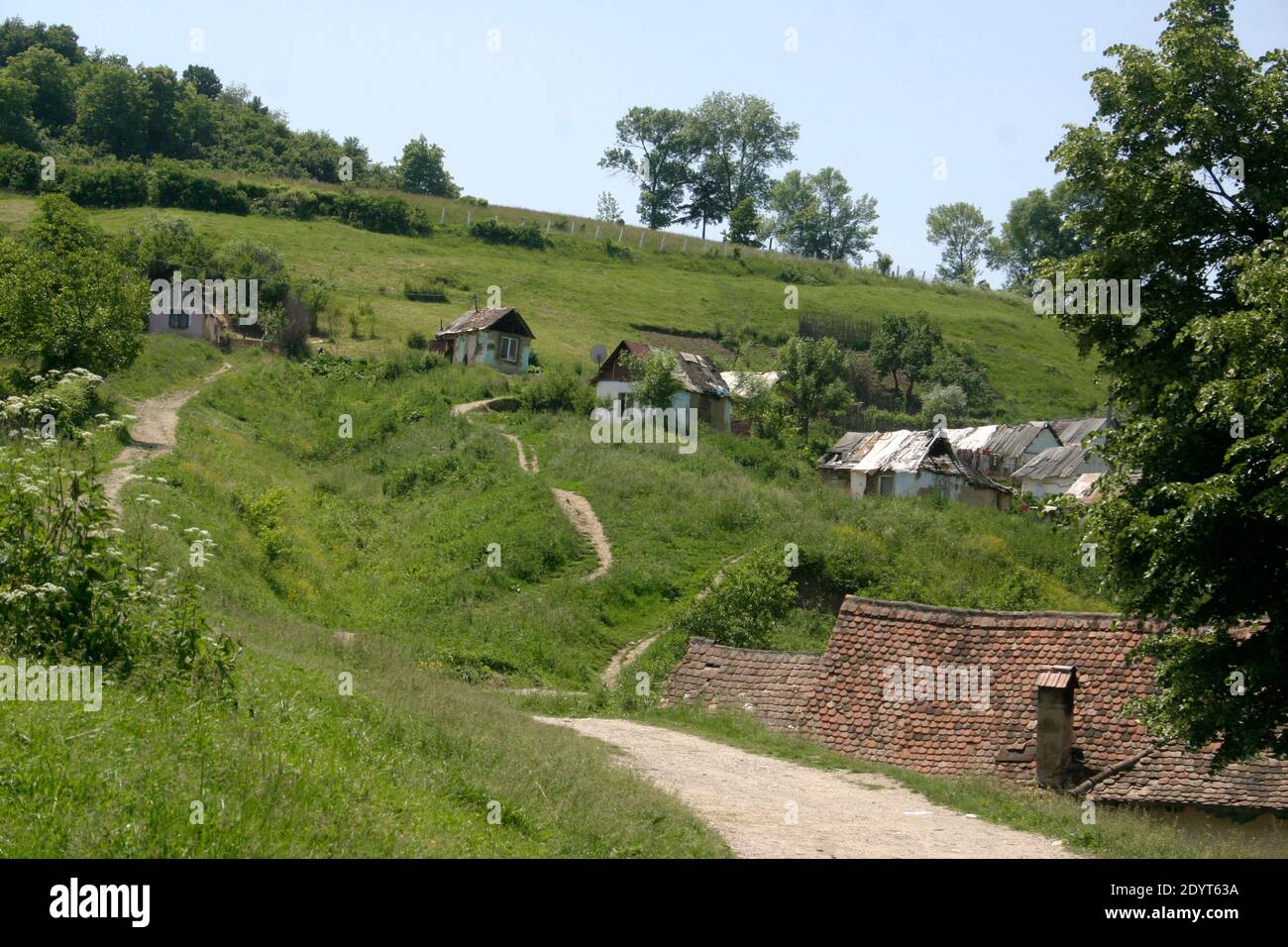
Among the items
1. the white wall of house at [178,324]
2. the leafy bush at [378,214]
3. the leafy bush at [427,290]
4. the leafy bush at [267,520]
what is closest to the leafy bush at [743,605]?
the leafy bush at [267,520]

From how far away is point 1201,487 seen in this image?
13.7 metres

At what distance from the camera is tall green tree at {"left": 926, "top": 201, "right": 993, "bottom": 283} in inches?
5315

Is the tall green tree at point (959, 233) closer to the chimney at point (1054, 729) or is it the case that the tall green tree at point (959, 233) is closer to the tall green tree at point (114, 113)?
the tall green tree at point (114, 113)

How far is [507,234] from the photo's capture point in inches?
3696

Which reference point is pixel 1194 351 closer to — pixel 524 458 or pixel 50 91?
pixel 524 458

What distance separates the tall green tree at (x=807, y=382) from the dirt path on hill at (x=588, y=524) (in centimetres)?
2690

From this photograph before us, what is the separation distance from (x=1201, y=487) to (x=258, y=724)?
32.6 feet

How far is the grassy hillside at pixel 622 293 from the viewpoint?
7425cm

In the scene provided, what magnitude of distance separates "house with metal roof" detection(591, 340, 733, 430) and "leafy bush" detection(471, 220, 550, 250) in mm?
33697

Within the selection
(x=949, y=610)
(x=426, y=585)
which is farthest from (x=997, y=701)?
(x=426, y=585)

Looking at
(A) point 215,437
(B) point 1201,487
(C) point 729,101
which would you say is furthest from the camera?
(C) point 729,101

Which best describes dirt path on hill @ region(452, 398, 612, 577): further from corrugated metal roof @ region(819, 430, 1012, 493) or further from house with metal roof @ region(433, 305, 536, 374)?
corrugated metal roof @ region(819, 430, 1012, 493)
